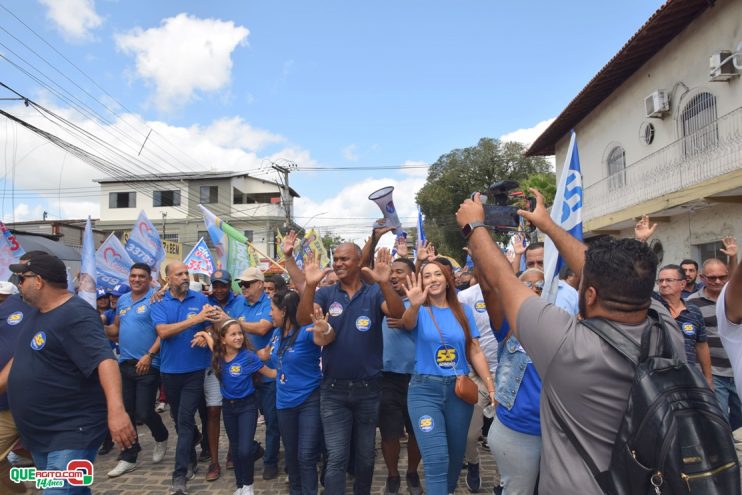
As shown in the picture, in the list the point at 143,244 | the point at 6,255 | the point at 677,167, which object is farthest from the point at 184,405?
the point at 677,167

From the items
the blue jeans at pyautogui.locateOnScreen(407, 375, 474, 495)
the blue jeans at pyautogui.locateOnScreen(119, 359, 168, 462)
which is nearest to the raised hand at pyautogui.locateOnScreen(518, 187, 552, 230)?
the blue jeans at pyautogui.locateOnScreen(407, 375, 474, 495)

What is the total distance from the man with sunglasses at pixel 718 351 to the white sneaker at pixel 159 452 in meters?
5.95

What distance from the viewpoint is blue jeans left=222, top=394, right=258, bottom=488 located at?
4605mm

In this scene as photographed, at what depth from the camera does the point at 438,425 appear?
371 centimetres

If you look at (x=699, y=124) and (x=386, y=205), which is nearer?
(x=386, y=205)

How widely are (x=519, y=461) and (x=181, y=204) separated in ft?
135

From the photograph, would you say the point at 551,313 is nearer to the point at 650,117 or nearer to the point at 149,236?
the point at 149,236

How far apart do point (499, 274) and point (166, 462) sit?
5.32 meters

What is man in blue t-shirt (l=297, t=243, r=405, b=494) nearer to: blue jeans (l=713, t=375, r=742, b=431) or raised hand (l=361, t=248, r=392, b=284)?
raised hand (l=361, t=248, r=392, b=284)

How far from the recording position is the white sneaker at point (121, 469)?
17.4 ft

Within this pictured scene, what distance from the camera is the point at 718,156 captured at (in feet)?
35.2

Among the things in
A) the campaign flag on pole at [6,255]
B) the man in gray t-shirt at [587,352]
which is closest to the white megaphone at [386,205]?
the man in gray t-shirt at [587,352]

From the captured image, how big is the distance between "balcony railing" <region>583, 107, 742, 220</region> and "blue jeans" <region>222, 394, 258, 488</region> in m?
10.5

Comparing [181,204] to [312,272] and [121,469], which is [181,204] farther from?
[312,272]
